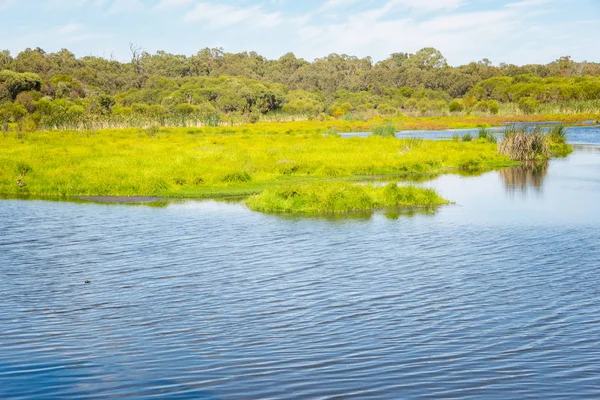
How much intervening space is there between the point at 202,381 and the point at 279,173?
80.9 feet

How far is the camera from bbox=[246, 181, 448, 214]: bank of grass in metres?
23.8

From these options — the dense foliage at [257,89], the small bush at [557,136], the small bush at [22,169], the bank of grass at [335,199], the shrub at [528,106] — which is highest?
the dense foliage at [257,89]

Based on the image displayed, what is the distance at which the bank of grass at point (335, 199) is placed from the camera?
23.8m

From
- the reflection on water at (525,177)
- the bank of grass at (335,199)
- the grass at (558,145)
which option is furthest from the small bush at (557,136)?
the bank of grass at (335,199)

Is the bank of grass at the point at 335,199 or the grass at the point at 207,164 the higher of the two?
the grass at the point at 207,164

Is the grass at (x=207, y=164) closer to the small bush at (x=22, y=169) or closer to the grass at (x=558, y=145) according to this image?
the small bush at (x=22, y=169)

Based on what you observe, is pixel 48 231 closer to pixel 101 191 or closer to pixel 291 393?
pixel 101 191

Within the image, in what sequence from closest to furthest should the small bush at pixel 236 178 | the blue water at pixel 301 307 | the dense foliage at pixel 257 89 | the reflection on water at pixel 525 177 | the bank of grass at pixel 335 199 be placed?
the blue water at pixel 301 307 → the bank of grass at pixel 335 199 → the reflection on water at pixel 525 177 → the small bush at pixel 236 178 → the dense foliage at pixel 257 89

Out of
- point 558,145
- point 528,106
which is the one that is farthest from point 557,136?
point 528,106

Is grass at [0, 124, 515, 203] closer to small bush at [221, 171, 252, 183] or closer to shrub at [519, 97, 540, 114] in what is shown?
small bush at [221, 171, 252, 183]

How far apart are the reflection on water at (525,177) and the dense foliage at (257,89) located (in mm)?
44393

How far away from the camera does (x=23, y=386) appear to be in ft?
28.4

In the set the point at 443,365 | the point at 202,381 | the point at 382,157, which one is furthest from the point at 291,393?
the point at 382,157

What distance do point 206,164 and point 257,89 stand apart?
288ft
